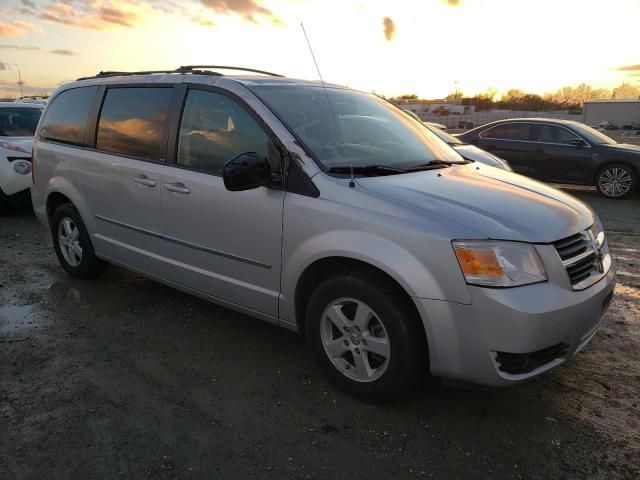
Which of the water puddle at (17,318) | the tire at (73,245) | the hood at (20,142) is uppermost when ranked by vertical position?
the hood at (20,142)

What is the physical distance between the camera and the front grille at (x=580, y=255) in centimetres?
272

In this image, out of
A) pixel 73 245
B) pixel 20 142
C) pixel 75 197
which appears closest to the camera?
pixel 75 197

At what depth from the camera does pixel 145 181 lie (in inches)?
154

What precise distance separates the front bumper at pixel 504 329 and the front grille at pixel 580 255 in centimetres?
9

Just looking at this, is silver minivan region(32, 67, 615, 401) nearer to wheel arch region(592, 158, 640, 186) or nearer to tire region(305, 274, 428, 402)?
tire region(305, 274, 428, 402)

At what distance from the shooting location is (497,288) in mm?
2494

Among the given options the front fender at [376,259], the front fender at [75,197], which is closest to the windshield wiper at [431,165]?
the front fender at [376,259]

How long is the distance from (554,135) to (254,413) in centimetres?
985

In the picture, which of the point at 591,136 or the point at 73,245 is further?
the point at 591,136

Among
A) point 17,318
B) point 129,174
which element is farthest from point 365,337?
point 17,318

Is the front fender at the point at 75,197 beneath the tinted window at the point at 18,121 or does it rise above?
beneath

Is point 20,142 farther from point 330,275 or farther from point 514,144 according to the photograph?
point 514,144

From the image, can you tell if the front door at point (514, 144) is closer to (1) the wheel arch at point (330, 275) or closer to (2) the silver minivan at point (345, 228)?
(2) the silver minivan at point (345, 228)

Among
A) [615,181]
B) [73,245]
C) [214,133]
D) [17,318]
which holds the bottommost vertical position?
[17,318]
